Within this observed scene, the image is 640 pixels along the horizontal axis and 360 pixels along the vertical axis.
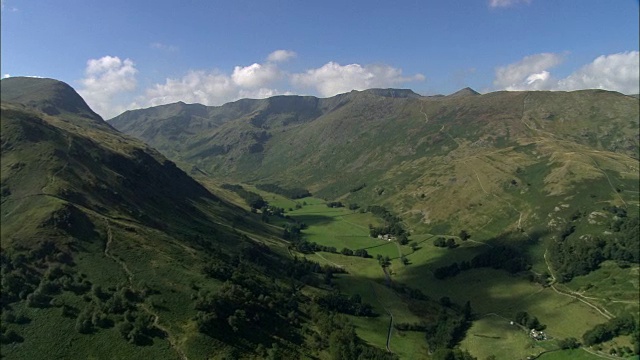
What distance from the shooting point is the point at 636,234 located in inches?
→ 6353

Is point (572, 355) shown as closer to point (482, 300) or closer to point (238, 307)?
point (482, 300)

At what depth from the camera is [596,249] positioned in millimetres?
165000

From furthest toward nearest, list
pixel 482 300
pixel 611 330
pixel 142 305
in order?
1. pixel 482 300
2. pixel 611 330
3. pixel 142 305

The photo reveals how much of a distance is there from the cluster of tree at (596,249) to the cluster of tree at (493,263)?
488 inches

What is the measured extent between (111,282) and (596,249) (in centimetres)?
16263

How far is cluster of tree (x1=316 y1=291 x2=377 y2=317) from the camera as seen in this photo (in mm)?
135375

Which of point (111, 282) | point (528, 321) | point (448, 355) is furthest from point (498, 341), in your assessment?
point (111, 282)

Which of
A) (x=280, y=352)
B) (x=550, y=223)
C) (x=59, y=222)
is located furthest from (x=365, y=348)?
(x=550, y=223)

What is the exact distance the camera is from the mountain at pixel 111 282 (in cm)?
8669

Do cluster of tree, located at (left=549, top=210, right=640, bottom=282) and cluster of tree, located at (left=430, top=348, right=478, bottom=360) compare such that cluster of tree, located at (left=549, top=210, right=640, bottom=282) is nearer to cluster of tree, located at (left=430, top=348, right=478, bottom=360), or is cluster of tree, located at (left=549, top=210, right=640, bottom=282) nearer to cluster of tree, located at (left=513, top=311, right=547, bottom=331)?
cluster of tree, located at (left=513, top=311, right=547, bottom=331)

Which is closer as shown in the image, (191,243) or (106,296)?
(106,296)

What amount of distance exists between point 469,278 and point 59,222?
467 feet

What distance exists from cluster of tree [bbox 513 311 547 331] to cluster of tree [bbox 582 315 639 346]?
13.0m

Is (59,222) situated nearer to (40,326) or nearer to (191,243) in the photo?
(40,326)
